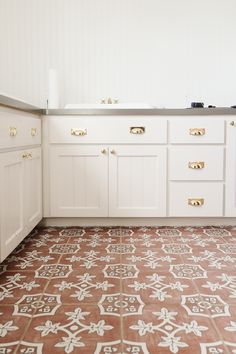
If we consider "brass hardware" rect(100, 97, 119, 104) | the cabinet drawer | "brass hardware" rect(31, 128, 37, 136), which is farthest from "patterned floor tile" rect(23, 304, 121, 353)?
"brass hardware" rect(100, 97, 119, 104)

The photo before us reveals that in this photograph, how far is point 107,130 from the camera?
277cm

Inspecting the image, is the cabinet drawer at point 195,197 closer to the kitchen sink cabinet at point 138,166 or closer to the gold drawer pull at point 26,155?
the kitchen sink cabinet at point 138,166

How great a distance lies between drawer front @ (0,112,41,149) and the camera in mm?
1903

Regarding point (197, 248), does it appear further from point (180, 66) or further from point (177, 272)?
point (180, 66)

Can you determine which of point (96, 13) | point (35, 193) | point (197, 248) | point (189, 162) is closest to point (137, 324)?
point (197, 248)

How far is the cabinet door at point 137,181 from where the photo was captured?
279cm

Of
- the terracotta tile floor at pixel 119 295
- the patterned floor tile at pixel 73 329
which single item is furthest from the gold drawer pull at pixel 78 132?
the patterned floor tile at pixel 73 329

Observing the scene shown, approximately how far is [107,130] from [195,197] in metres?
0.79

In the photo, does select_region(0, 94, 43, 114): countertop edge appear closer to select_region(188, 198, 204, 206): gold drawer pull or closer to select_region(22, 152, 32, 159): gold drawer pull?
select_region(22, 152, 32, 159): gold drawer pull

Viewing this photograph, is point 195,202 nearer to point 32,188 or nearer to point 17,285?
point 32,188

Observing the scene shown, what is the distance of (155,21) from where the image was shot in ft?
10.8

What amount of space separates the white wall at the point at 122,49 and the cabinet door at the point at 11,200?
132cm

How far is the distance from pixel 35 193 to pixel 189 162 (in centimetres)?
109

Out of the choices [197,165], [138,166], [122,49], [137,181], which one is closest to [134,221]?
[137,181]
